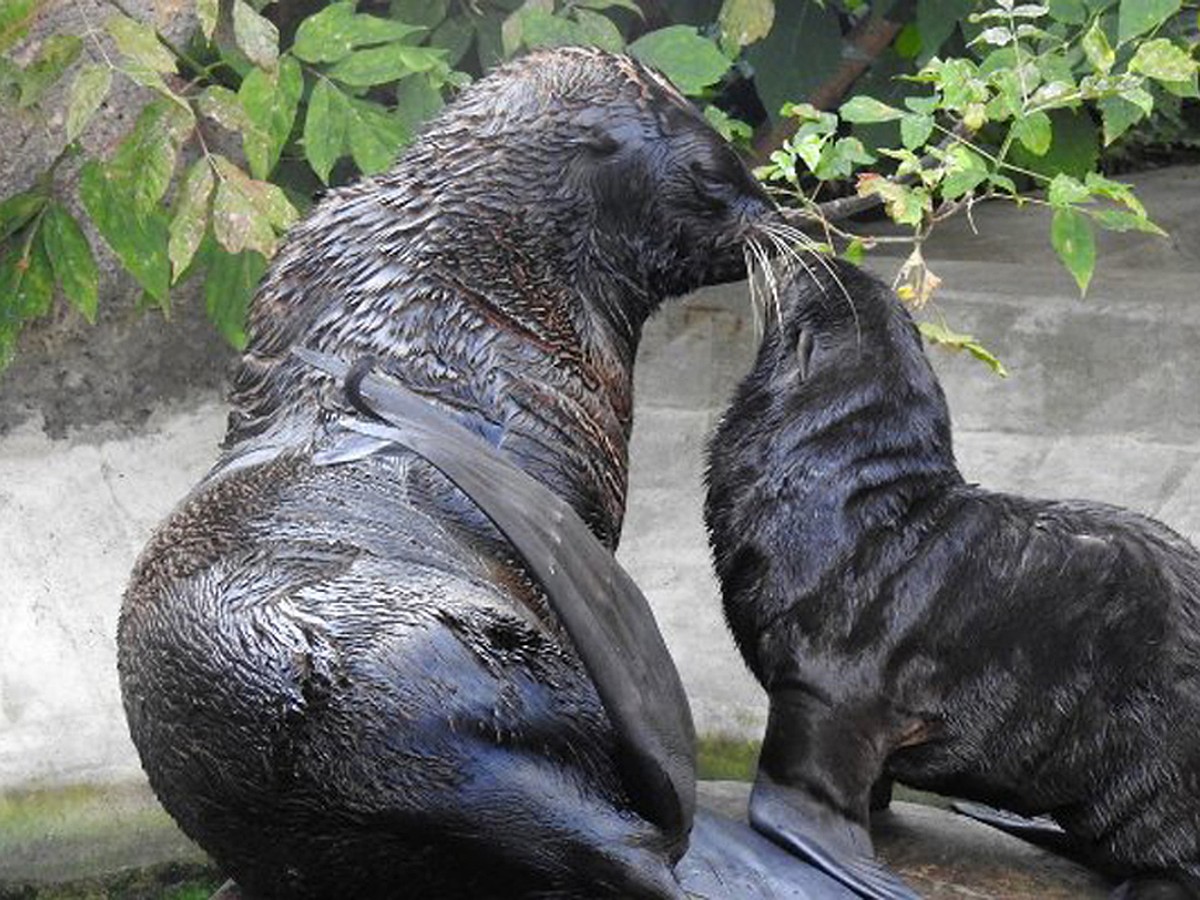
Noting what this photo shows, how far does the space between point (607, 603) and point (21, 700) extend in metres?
2.82

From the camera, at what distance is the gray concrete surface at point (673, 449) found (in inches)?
201

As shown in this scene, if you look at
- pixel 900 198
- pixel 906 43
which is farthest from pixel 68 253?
pixel 906 43

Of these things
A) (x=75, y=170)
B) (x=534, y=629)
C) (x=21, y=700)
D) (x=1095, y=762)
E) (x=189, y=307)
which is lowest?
(x=21, y=700)

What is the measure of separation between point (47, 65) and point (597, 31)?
39.0 inches

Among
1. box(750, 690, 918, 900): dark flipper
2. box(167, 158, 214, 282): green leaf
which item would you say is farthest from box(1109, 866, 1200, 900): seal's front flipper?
box(167, 158, 214, 282): green leaf

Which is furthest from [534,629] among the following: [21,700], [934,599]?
[21,700]

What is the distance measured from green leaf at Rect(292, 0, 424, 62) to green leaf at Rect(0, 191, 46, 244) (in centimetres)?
66

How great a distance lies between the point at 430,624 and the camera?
2.48 metres

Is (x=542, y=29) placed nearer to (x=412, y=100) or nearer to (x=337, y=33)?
(x=412, y=100)

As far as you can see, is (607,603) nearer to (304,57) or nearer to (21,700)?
(304,57)

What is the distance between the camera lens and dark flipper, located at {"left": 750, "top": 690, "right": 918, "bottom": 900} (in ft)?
9.44

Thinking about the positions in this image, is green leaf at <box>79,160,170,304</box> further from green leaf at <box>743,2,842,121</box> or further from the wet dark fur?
the wet dark fur

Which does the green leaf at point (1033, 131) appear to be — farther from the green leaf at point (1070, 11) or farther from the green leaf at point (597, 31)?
the green leaf at point (597, 31)

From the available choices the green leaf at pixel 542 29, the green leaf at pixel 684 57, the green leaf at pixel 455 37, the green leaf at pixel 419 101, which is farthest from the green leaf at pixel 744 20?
the green leaf at pixel 419 101
